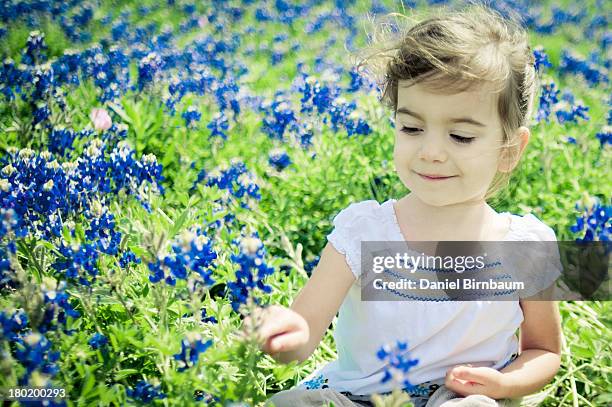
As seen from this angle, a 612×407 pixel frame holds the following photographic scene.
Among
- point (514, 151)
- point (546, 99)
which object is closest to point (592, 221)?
point (514, 151)

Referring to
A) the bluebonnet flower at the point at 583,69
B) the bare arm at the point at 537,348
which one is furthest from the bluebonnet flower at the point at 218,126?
the bluebonnet flower at the point at 583,69

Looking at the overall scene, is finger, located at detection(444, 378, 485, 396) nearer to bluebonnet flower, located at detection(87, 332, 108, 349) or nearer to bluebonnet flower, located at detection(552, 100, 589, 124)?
bluebonnet flower, located at detection(87, 332, 108, 349)

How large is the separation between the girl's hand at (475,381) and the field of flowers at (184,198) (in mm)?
467

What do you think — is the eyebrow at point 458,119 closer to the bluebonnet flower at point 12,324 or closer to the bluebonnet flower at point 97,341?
the bluebonnet flower at point 97,341

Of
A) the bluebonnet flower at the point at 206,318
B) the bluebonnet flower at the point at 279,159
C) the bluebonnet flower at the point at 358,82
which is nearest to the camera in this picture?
the bluebonnet flower at the point at 206,318

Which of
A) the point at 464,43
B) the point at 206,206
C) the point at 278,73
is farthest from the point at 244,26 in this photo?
the point at 464,43

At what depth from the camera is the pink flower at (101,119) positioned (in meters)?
4.00

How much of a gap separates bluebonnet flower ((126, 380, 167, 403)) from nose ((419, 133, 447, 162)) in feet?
3.25

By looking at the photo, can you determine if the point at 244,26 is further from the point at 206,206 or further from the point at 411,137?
the point at 411,137

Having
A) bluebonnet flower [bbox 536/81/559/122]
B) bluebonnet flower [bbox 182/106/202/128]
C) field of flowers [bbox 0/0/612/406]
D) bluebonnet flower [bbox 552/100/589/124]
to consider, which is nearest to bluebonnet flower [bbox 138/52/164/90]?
field of flowers [bbox 0/0/612/406]

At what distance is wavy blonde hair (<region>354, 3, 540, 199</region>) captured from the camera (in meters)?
2.24

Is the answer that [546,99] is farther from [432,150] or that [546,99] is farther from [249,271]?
[249,271]

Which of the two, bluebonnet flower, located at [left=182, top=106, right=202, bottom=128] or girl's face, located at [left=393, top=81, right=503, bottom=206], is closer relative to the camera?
girl's face, located at [left=393, top=81, right=503, bottom=206]

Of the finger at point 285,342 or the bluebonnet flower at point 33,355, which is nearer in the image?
the bluebonnet flower at point 33,355
